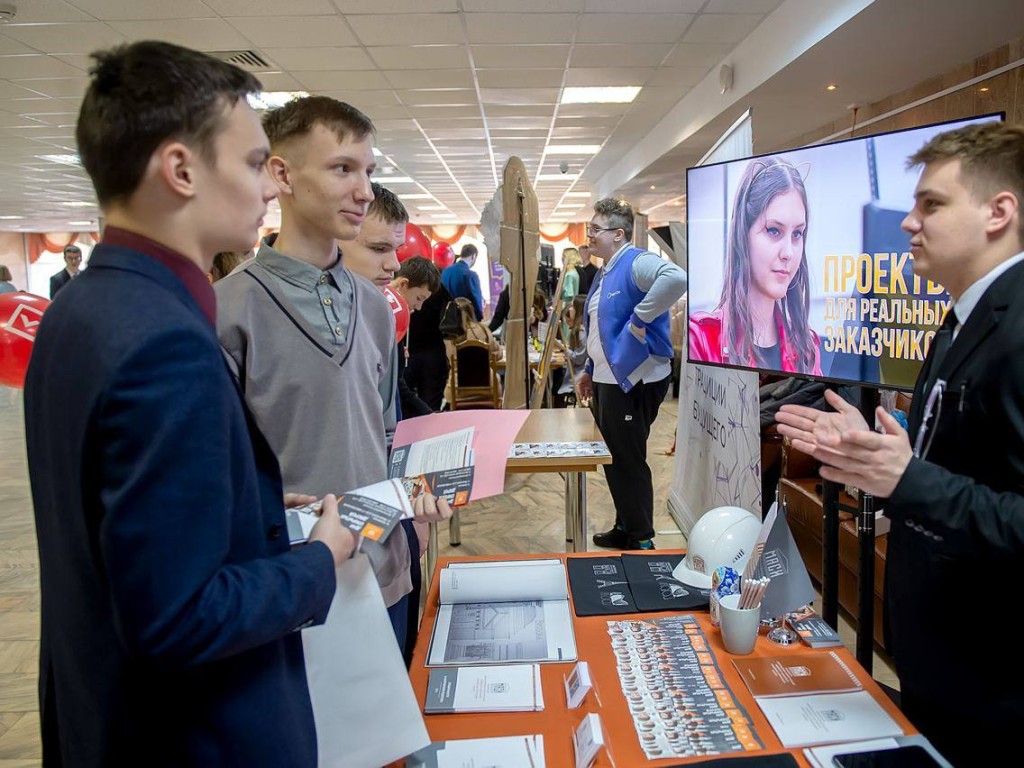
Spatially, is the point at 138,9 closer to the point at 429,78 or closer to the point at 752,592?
the point at 429,78

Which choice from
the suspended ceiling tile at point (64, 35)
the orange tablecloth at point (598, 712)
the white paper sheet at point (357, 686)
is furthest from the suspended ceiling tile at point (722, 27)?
the white paper sheet at point (357, 686)

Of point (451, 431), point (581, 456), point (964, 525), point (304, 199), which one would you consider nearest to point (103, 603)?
point (451, 431)

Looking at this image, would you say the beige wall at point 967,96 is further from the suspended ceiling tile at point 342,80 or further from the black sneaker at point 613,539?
the suspended ceiling tile at point 342,80

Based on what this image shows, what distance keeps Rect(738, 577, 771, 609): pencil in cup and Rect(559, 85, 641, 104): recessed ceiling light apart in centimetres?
621

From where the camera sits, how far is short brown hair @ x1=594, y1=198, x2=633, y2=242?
3322mm

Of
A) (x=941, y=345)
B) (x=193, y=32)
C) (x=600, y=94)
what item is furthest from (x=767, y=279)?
(x=600, y=94)

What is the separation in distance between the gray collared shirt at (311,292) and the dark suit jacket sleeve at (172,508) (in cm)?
53

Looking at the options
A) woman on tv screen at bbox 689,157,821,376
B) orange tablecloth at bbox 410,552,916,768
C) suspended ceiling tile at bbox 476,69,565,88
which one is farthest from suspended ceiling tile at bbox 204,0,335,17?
orange tablecloth at bbox 410,552,916,768

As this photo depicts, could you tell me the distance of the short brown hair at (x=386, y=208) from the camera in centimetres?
203

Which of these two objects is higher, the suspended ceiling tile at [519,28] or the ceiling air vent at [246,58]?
the ceiling air vent at [246,58]

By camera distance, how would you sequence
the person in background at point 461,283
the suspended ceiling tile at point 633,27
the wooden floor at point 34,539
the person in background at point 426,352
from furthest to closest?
the person in background at point 461,283
the suspended ceiling tile at point 633,27
the person in background at point 426,352
the wooden floor at point 34,539

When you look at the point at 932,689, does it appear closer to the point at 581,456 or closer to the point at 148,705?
the point at 148,705

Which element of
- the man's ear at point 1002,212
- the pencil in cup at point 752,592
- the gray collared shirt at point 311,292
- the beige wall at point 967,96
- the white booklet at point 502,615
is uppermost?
the beige wall at point 967,96

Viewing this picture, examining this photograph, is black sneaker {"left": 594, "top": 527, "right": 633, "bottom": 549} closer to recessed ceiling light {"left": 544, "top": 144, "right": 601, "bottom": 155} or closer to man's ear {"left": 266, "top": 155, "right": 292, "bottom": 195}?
man's ear {"left": 266, "top": 155, "right": 292, "bottom": 195}
